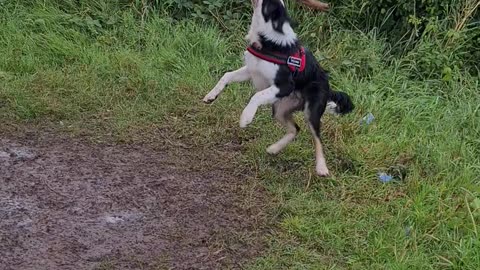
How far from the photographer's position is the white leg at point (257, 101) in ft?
14.2

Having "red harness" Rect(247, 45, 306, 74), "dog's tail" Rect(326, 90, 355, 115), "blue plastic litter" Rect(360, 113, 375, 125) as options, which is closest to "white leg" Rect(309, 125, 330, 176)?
"dog's tail" Rect(326, 90, 355, 115)

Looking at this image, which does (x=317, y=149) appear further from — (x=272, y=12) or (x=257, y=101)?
(x=272, y=12)

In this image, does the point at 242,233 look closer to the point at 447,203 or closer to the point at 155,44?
the point at 447,203

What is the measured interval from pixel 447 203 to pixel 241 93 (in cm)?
204

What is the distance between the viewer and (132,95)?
567 centimetres

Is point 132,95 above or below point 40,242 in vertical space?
below

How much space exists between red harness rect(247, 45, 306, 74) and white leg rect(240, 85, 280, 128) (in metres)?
0.16

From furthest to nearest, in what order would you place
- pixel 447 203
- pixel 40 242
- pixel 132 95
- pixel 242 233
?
1. pixel 132 95
2. pixel 447 203
3. pixel 242 233
4. pixel 40 242

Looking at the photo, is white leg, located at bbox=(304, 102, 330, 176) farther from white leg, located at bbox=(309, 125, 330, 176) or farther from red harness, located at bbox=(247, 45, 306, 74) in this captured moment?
red harness, located at bbox=(247, 45, 306, 74)

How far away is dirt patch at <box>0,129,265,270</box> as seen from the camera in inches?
144

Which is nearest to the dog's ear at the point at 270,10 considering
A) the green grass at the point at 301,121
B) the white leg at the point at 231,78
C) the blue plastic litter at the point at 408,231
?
the white leg at the point at 231,78

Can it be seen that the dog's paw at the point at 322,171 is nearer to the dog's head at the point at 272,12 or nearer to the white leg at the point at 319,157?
the white leg at the point at 319,157

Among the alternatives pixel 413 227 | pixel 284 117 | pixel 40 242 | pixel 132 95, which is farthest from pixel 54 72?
pixel 413 227

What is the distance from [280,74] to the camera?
14.6ft
